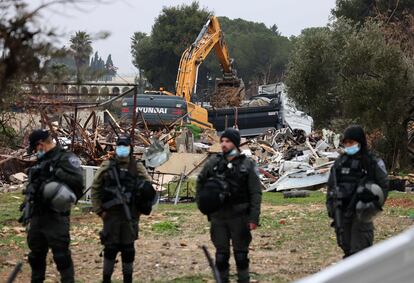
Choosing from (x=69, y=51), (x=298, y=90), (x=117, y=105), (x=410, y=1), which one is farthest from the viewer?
(x=410, y=1)

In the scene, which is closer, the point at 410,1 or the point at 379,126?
the point at 379,126

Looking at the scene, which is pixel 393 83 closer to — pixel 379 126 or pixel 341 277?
pixel 379 126

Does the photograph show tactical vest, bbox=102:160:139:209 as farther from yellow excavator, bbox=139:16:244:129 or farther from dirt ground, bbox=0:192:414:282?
yellow excavator, bbox=139:16:244:129

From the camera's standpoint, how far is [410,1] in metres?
41.8

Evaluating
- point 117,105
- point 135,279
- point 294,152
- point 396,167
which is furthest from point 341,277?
point 117,105

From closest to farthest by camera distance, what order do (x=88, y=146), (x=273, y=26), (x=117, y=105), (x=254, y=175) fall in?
(x=254, y=175) < (x=88, y=146) < (x=117, y=105) < (x=273, y=26)

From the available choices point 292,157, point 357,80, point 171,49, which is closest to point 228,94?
point 292,157

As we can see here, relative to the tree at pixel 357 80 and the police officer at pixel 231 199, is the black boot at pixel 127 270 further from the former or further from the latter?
the tree at pixel 357 80

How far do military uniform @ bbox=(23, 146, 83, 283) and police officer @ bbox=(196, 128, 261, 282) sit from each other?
1340mm

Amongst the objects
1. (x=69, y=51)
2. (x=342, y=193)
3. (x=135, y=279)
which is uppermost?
(x=69, y=51)

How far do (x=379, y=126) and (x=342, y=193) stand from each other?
1520 cm

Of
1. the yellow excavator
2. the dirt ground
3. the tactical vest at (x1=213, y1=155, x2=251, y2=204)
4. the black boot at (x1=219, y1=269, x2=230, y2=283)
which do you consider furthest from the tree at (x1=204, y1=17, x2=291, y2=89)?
the tactical vest at (x1=213, y1=155, x2=251, y2=204)

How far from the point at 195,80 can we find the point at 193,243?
87.6 ft

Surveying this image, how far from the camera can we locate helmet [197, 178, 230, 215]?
7.72 metres
